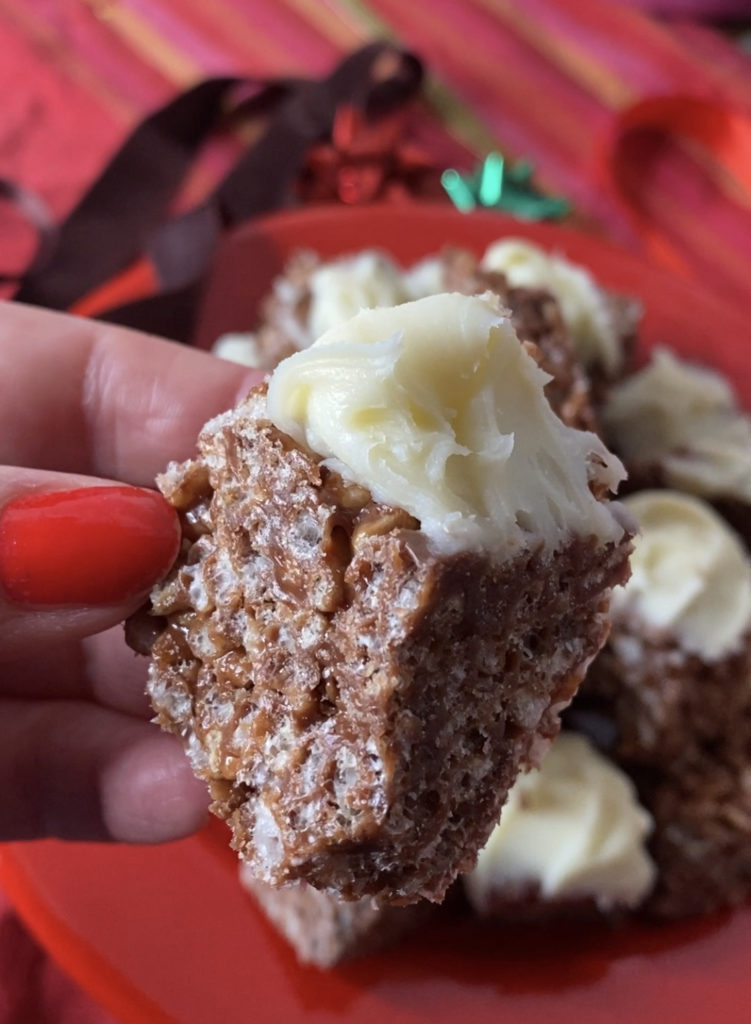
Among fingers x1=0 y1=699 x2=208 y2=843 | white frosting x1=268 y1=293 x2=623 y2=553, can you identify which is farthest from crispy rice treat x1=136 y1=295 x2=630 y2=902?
fingers x1=0 y1=699 x2=208 y2=843

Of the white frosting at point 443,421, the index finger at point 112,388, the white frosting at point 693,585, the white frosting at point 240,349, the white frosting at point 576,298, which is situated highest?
the white frosting at point 443,421

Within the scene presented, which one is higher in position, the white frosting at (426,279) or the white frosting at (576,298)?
the white frosting at (576,298)

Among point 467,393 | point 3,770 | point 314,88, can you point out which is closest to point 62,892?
point 3,770

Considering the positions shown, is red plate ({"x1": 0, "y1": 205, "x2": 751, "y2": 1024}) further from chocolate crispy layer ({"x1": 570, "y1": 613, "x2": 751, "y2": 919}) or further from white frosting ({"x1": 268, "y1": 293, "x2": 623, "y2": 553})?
white frosting ({"x1": 268, "y1": 293, "x2": 623, "y2": 553})

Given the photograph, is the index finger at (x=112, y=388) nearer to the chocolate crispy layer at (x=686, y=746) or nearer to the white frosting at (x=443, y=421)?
the white frosting at (x=443, y=421)

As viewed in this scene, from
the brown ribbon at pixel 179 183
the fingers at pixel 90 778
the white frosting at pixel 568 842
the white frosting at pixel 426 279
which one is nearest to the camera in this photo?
the fingers at pixel 90 778

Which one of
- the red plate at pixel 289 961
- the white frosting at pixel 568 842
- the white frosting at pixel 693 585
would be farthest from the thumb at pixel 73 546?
the white frosting at pixel 693 585

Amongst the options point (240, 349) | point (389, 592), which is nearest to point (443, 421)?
point (389, 592)

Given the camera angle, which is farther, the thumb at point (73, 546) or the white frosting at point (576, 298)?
the white frosting at point (576, 298)
